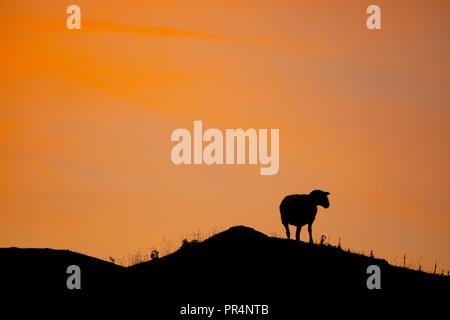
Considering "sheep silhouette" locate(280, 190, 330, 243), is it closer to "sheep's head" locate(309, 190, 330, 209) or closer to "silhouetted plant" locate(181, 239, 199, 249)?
"sheep's head" locate(309, 190, 330, 209)

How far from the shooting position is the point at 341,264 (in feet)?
96.3

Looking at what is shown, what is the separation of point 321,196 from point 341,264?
216 inches

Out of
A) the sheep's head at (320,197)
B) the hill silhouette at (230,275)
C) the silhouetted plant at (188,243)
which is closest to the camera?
the hill silhouette at (230,275)

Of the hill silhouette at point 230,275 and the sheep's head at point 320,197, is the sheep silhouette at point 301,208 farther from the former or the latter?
the hill silhouette at point 230,275

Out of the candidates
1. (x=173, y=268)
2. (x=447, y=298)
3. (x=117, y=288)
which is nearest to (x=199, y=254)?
(x=173, y=268)

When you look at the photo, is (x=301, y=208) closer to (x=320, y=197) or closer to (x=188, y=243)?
(x=320, y=197)

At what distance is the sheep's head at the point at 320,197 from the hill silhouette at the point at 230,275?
12.5 ft

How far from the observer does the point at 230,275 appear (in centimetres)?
2816

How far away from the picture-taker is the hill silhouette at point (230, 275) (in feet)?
89.3

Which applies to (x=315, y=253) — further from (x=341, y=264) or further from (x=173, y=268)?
(x=173, y=268)

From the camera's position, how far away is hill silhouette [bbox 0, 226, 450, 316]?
89.3 ft

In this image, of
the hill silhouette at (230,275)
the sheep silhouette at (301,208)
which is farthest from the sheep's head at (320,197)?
the hill silhouette at (230,275)

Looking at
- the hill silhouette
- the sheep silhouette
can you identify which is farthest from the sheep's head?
the hill silhouette
